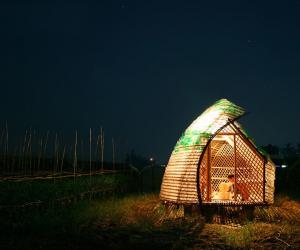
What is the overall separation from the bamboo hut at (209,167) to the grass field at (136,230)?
442 mm

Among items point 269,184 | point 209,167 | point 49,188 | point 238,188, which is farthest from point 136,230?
point 238,188

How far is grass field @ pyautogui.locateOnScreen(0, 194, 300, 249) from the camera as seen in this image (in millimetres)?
6523

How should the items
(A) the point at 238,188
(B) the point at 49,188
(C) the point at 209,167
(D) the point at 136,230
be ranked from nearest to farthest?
(D) the point at 136,230 < (B) the point at 49,188 < (C) the point at 209,167 < (A) the point at 238,188

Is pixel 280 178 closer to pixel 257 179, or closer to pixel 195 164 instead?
pixel 257 179

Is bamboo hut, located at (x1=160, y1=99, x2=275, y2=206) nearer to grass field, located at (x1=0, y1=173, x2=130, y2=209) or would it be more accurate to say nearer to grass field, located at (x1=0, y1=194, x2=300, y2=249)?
grass field, located at (x1=0, y1=194, x2=300, y2=249)

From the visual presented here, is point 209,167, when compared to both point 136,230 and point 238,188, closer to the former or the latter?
point 238,188

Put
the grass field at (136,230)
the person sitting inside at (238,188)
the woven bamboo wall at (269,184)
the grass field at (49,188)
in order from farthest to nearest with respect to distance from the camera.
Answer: the person sitting inside at (238,188), the woven bamboo wall at (269,184), the grass field at (49,188), the grass field at (136,230)

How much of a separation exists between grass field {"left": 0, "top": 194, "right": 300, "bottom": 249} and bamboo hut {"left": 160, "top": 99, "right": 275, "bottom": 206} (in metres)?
0.44

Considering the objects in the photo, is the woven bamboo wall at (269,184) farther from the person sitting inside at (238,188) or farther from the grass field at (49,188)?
the grass field at (49,188)

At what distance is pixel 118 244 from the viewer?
21.7 ft

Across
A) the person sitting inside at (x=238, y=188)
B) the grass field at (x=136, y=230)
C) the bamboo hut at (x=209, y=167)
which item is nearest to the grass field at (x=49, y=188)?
the grass field at (x=136, y=230)

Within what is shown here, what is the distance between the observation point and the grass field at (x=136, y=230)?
257 inches

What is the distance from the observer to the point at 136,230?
24.1ft

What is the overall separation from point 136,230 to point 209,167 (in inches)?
133
